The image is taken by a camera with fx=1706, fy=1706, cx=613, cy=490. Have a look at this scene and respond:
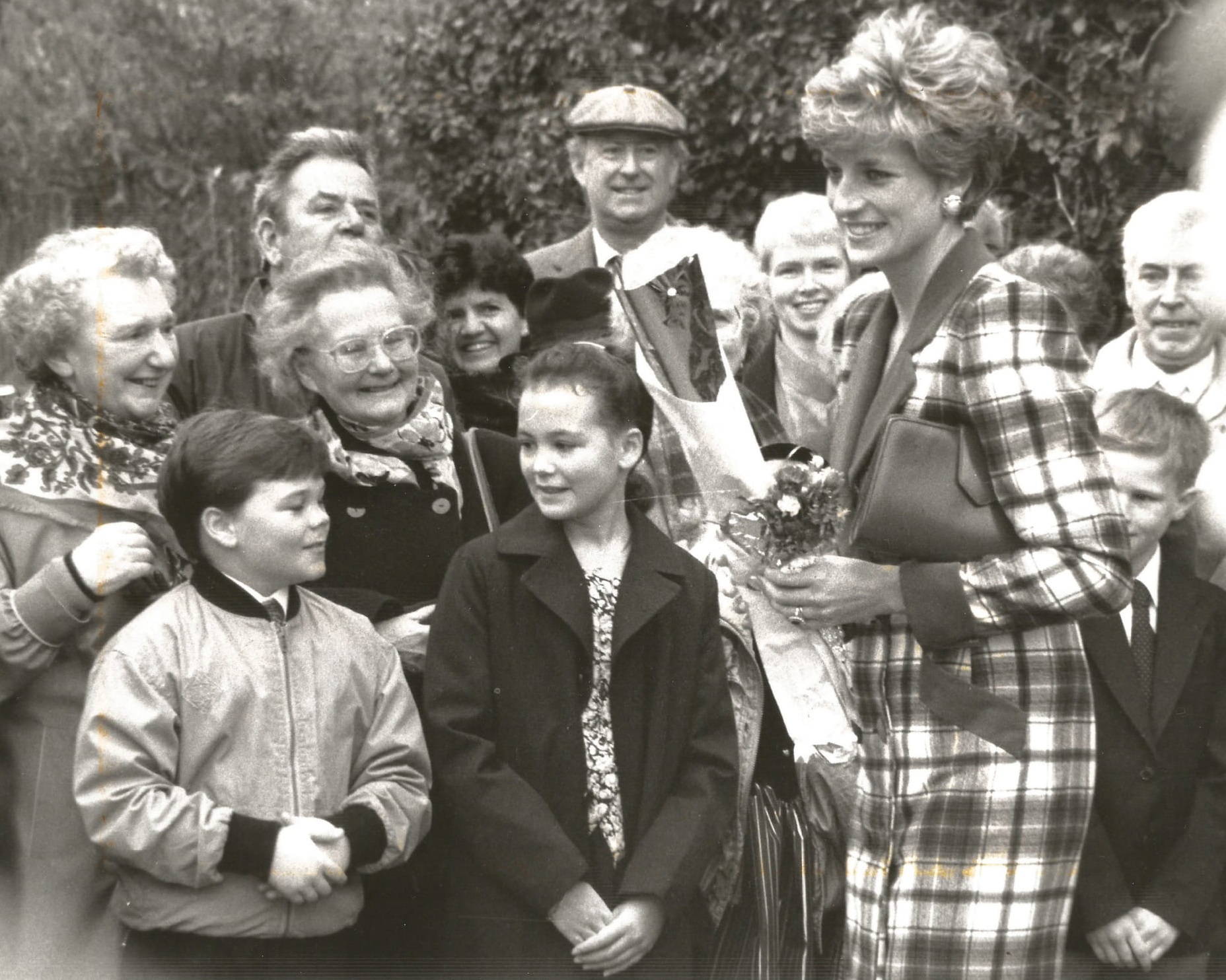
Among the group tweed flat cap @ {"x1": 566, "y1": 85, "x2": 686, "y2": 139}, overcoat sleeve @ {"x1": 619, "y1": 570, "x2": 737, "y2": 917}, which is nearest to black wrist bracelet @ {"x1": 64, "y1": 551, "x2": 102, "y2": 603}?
overcoat sleeve @ {"x1": 619, "y1": 570, "x2": 737, "y2": 917}

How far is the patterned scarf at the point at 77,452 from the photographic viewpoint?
3.61 metres

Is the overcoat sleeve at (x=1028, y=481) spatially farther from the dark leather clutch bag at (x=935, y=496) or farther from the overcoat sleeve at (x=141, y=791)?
the overcoat sleeve at (x=141, y=791)

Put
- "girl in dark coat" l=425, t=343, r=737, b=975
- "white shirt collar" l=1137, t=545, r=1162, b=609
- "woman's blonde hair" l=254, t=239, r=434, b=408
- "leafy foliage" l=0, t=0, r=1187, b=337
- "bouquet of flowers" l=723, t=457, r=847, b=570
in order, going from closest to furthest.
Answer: "bouquet of flowers" l=723, t=457, r=847, b=570, "girl in dark coat" l=425, t=343, r=737, b=975, "white shirt collar" l=1137, t=545, r=1162, b=609, "woman's blonde hair" l=254, t=239, r=434, b=408, "leafy foliage" l=0, t=0, r=1187, b=337

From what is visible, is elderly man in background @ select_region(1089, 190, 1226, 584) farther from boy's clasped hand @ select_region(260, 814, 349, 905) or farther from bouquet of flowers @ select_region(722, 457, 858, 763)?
boy's clasped hand @ select_region(260, 814, 349, 905)

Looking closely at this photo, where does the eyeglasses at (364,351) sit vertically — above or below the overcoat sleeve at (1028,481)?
above

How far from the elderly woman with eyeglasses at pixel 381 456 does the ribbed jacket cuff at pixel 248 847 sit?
53cm

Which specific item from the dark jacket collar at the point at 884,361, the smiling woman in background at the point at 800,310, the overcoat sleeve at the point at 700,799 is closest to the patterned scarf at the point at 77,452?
the overcoat sleeve at the point at 700,799

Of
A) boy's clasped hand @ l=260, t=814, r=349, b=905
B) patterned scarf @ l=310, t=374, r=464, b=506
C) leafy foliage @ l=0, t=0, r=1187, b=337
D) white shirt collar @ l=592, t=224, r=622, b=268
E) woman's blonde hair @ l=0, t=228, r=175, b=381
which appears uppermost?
leafy foliage @ l=0, t=0, r=1187, b=337

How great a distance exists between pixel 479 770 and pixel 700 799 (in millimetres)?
466

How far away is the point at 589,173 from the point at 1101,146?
8.35 feet

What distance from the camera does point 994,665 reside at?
9.79 feet

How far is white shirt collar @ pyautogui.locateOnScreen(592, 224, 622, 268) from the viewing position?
19.1 feet

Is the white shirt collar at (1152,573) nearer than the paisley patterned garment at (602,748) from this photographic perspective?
No

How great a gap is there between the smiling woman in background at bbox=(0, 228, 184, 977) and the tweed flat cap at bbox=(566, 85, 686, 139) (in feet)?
8.09
